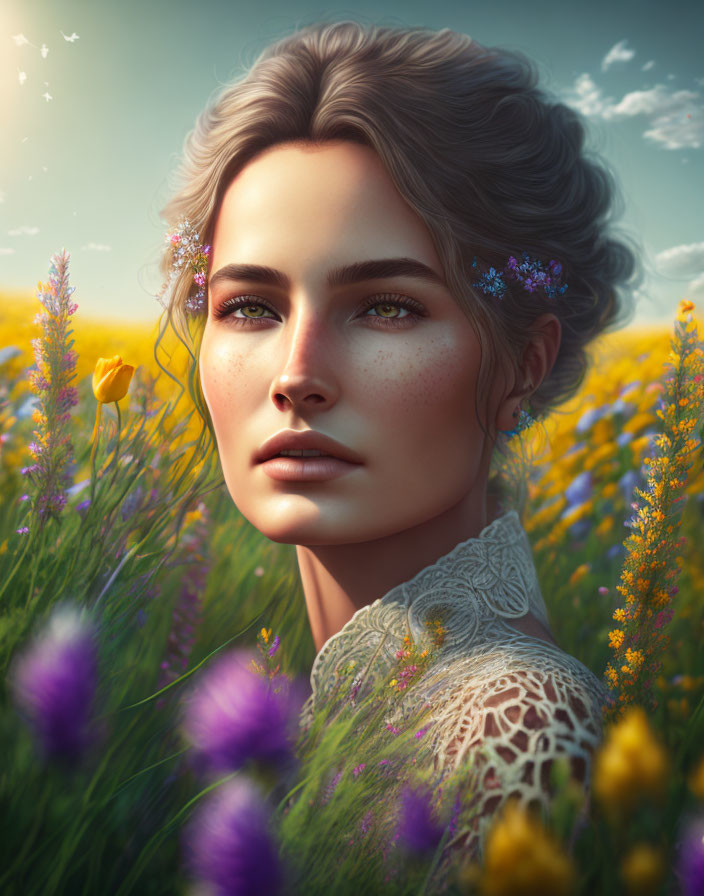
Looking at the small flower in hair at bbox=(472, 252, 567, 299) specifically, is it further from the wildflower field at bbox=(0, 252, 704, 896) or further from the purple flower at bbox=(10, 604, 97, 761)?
the purple flower at bbox=(10, 604, 97, 761)

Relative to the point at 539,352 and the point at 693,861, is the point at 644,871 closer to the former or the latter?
the point at 693,861

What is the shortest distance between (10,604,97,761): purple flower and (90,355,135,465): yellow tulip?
45cm

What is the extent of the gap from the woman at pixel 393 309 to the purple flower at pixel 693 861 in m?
0.38

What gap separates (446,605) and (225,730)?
1.84ft

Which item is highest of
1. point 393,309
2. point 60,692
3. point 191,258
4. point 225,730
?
point 191,258

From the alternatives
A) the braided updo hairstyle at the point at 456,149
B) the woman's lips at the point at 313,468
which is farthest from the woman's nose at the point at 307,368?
the braided updo hairstyle at the point at 456,149

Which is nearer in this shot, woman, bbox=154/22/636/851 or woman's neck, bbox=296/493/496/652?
woman, bbox=154/22/636/851

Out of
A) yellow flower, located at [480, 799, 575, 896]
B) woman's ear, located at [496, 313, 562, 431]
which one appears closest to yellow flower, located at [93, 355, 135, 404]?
woman's ear, located at [496, 313, 562, 431]

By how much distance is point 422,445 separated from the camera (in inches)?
55.3

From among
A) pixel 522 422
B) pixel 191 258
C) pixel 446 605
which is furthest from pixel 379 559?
pixel 191 258

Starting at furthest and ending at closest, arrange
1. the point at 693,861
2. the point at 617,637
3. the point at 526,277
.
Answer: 1. the point at 526,277
2. the point at 617,637
3. the point at 693,861

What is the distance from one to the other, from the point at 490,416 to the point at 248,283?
1.88 ft

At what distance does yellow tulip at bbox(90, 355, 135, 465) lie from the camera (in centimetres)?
136

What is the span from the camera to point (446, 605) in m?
Result: 1.44
